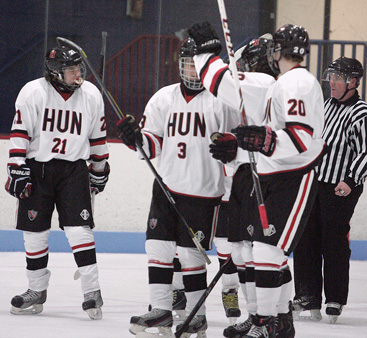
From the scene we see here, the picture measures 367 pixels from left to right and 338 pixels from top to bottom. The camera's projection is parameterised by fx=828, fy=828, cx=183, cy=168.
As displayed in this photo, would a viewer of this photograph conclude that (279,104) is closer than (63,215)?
Yes

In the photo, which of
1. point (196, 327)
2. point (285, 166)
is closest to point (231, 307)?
point (196, 327)

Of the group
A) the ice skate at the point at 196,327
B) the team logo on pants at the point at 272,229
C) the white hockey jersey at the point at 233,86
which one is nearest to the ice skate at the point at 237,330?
the ice skate at the point at 196,327

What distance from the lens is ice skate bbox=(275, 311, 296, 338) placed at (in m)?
2.93

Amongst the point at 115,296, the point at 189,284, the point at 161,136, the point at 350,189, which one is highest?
the point at 161,136

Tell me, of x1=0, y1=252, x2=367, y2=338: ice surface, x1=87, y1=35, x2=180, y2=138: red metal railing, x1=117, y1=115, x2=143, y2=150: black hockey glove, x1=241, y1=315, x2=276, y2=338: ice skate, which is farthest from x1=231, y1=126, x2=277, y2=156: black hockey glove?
x1=87, y1=35, x2=180, y2=138: red metal railing

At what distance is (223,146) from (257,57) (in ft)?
1.82

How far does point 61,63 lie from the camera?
3551 millimetres

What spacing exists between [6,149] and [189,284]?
10.2 feet

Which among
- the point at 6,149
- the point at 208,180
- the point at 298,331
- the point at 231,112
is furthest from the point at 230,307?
the point at 6,149

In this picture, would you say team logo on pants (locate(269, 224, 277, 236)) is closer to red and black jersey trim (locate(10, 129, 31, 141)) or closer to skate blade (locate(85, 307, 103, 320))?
Result: skate blade (locate(85, 307, 103, 320))

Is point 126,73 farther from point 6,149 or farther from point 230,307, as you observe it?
point 230,307

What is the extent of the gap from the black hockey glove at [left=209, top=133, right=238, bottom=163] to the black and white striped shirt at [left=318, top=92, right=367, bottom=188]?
0.97 metres

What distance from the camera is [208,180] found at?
3.06 metres

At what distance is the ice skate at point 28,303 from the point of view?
3557 millimetres
